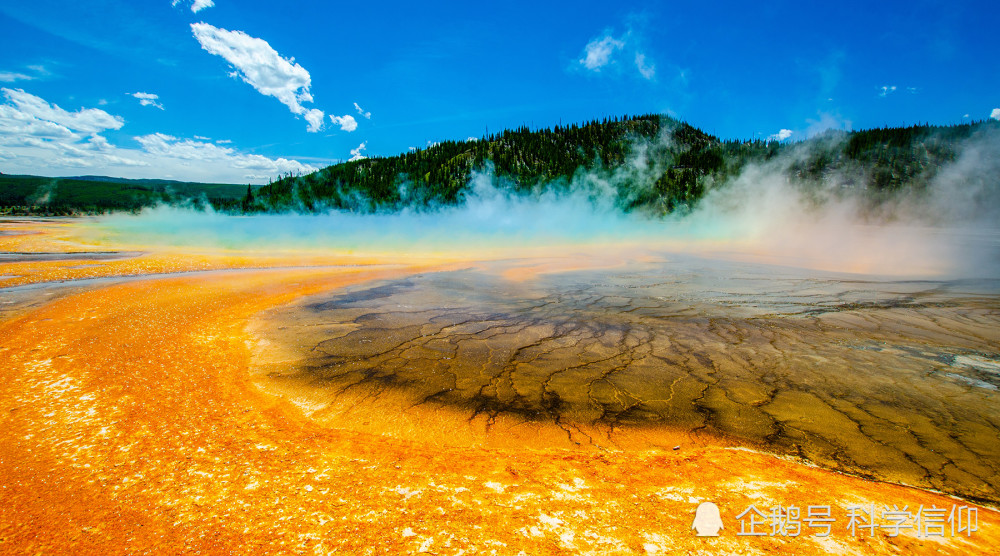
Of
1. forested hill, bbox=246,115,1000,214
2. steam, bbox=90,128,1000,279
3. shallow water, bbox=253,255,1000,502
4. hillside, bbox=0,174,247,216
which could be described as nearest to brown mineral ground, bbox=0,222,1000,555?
shallow water, bbox=253,255,1000,502

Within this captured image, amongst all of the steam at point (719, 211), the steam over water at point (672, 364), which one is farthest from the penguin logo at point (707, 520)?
the steam at point (719, 211)

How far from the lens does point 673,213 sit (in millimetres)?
65562

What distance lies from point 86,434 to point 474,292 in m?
8.43

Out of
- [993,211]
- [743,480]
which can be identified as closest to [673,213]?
[993,211]

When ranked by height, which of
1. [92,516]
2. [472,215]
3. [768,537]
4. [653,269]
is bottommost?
[92,516]

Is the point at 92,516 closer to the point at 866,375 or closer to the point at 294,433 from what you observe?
the point at 294,433

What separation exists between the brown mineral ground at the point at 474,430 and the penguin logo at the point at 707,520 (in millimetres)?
64

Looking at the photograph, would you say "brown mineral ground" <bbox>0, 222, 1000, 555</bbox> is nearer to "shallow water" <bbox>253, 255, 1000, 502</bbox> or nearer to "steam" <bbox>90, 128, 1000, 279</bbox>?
"shallow water" <bbox>253, 255, 1000, 502</bbox>

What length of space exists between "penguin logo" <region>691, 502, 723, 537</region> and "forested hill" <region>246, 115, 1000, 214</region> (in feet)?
231

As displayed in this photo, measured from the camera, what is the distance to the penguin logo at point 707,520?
2.61m

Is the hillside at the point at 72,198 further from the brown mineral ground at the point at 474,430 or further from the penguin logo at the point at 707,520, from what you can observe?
the penguin logo at the point at 707,520

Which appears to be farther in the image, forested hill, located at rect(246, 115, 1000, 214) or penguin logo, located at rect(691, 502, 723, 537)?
forested hill, located at rect(246, 115, 1000, 214)

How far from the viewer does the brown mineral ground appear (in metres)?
2.66

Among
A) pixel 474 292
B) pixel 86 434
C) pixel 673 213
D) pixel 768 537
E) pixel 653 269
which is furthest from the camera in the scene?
pixel 673 213
